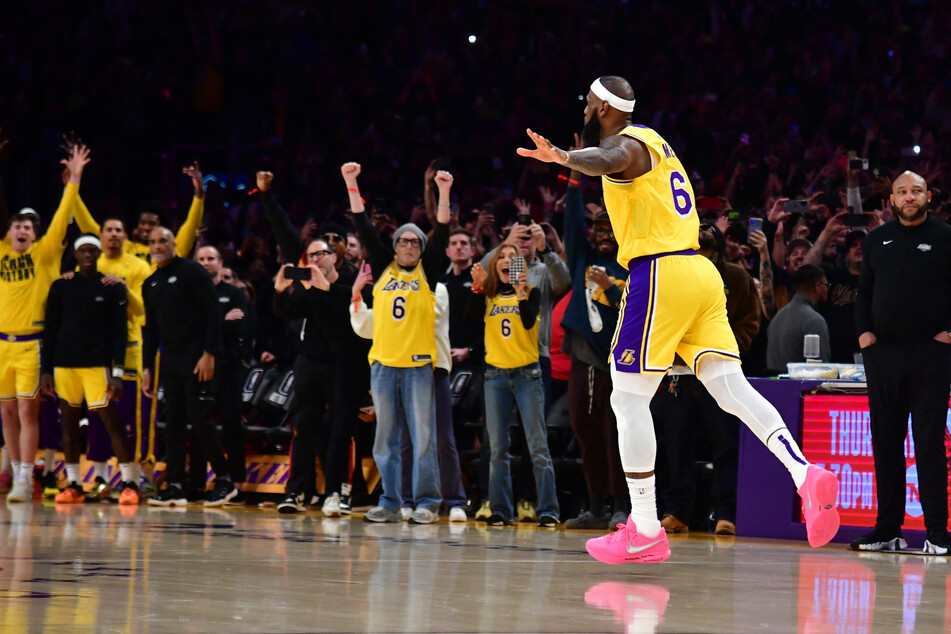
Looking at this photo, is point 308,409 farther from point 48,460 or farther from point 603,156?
point 603,156

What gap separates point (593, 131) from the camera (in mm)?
5824

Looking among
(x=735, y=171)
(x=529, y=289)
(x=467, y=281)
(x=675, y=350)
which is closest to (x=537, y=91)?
(x=735, y=171)

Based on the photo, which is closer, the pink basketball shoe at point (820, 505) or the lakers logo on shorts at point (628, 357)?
the pink basketball shoe at point (820, 505)

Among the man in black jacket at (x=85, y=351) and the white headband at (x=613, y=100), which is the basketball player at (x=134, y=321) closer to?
the man in black jacket at (x=85, y=351)

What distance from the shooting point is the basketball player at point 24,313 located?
36.5 ft

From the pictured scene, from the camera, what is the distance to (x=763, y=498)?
803 centimetres

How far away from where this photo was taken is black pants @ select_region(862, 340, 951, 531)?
701 centimetres

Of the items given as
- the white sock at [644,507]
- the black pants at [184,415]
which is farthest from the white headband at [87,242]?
the white sock at [644,507]

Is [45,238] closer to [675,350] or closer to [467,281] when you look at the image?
[467,281]

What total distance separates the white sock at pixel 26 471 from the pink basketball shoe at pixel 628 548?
708cm

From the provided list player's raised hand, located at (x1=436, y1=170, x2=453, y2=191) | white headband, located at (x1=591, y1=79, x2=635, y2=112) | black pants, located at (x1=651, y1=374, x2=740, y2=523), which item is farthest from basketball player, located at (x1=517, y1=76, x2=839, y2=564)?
player's raised hand, located at (x1=436, y1=170, x2=453, y2=191)

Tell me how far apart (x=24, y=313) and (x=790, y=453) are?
26.7 ft

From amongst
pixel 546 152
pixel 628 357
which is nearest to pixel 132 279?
pixel 628 357

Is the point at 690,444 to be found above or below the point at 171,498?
above
